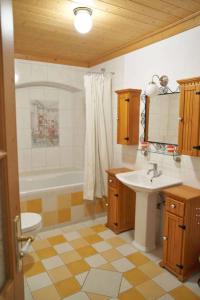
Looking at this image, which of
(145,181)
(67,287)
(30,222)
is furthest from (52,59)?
(67,287)

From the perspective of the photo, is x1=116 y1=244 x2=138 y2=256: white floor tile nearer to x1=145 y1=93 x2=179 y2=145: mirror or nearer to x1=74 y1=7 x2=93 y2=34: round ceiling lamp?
x1=145 y1=93 x2=179 y2=145: mirror

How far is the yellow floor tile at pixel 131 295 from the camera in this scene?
6.31 ft

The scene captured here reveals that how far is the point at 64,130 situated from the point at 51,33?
72.8 inches

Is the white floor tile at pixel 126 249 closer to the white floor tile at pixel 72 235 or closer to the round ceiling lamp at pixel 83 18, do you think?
the white floor tile at pixel 72 235

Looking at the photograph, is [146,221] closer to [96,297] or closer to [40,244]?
[96,297]

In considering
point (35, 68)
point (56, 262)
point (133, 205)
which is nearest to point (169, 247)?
point (133, 205)

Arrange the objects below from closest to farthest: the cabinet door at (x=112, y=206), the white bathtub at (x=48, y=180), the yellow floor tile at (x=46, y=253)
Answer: the yellow floor tile at (x=46, y=253), the cabinet door at (x=112, y=206), the white bathtub at (x=48, y=180)

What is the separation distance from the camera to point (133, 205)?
309 cm

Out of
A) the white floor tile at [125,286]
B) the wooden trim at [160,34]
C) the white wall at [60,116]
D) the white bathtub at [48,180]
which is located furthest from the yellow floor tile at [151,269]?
the wooden trim at [160,34]


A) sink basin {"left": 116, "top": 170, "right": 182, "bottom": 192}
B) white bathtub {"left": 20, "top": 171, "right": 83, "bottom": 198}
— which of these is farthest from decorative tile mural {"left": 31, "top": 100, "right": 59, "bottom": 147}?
sink basin {"left": 116, "top": 170, "right": 182, "bottom": 192}

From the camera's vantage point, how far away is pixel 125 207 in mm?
3020

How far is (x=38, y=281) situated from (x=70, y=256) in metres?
0.47

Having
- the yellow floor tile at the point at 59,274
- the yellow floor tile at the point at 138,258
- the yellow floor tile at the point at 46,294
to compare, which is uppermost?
the yellow floor tile at the point at 138,258

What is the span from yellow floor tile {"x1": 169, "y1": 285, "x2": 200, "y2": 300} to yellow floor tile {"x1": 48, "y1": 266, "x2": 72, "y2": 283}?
97cm
